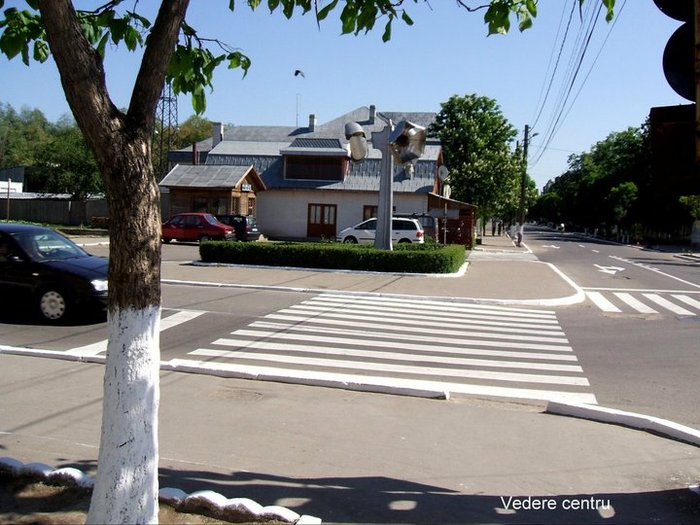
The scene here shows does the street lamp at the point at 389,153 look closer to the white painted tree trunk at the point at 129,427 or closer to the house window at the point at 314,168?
the house window at the point at 314,168

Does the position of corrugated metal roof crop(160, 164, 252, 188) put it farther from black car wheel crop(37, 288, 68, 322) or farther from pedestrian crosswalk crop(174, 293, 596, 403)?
black car wheel crop(37, 288, 68, 322)

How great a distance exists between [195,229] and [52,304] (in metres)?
24.4

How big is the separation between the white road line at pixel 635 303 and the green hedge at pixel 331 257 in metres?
5.05

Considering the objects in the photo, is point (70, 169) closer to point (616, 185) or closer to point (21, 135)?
point (21, 135)

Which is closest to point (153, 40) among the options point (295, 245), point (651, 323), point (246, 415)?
point (246, 415)

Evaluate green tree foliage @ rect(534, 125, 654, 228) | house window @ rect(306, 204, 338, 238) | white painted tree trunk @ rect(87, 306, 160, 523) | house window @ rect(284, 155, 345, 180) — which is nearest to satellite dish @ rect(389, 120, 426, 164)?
house window @ rect(306, 204, 338, 238)

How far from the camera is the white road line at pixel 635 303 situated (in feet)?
53.7

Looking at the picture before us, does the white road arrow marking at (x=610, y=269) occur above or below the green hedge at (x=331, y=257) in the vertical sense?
below

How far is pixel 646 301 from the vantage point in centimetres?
1834

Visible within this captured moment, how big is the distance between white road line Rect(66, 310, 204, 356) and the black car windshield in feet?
6.78

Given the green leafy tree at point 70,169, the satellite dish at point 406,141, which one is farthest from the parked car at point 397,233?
the green leafy tree at point 70,169

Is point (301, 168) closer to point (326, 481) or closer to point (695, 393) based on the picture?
point (695, 393)

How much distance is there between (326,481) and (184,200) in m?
37.8

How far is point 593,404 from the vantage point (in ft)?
25.1
